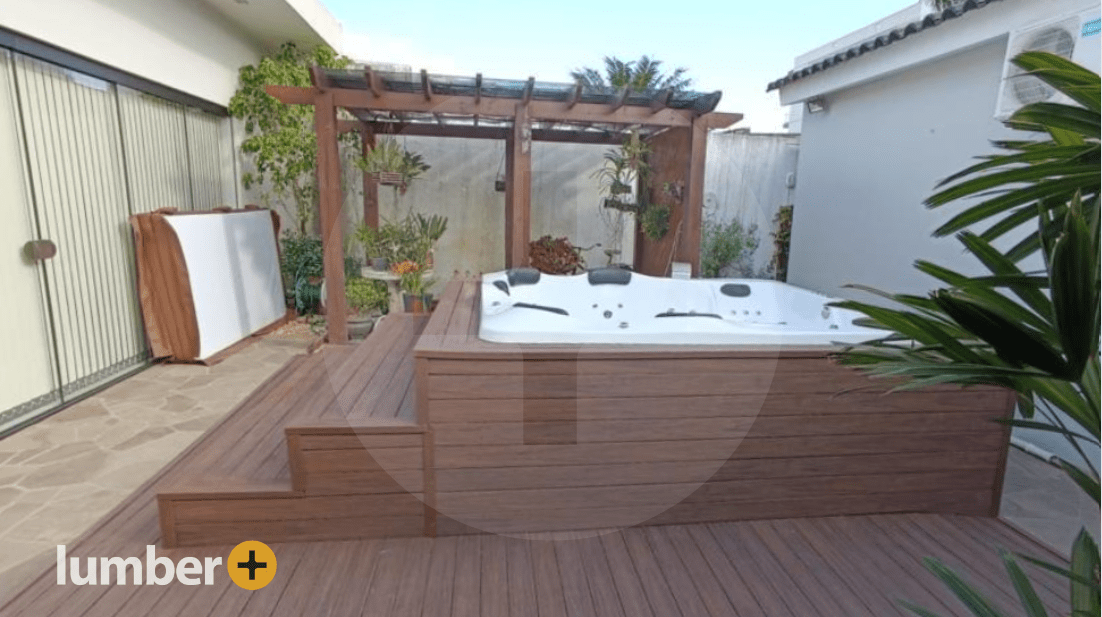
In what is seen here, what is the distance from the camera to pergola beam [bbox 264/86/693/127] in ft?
13.8

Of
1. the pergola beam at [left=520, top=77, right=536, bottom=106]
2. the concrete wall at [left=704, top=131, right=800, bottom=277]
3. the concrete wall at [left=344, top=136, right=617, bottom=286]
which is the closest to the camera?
the pergola beam at [left=520, top=77, right=536, bottom=106]

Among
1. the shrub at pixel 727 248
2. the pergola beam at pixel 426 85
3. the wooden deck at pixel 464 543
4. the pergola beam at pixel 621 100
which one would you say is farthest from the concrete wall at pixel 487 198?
the wooden deck at pixel 464 543

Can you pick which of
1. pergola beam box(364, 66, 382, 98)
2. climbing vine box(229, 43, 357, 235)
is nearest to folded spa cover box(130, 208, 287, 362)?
climbing vine box(229, 43, 357, 235)

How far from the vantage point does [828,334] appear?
8.13 feet

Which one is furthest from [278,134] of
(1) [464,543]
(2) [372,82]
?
(1) [464,543]

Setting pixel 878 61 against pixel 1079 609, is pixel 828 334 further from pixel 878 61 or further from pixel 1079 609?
pixel 878 61

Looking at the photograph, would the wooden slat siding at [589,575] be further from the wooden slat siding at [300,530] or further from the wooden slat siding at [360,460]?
the wooden slat siding at [360,460]

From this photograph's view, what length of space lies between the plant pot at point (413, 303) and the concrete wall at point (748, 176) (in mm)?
3209

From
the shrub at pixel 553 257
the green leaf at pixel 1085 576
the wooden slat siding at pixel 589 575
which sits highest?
the shrub at pixel 553 257

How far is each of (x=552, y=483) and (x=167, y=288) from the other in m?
3.66

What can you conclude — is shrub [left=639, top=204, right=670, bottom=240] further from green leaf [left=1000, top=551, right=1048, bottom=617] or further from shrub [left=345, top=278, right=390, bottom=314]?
green leaf [left=1000, top=551, right=1048, bottom=617]

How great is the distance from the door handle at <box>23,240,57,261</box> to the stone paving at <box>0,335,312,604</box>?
0.93m

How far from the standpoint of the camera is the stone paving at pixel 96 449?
7.27ft

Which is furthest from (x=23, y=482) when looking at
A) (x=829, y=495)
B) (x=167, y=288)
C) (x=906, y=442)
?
(x=906, y=442)
